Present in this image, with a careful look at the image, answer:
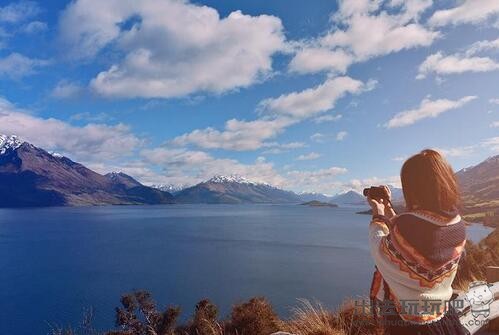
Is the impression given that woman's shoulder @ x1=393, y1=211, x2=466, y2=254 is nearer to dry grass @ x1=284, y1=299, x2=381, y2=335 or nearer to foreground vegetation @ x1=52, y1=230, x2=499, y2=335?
foreground vegetation @ x1=52, y1=230, x2=499, y2=335

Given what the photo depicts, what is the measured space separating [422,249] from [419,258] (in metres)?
0.06

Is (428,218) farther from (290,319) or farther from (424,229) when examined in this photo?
(290,319)

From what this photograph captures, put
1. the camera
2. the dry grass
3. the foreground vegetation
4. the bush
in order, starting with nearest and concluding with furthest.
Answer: the camera → the dry grass → the foreground vegetation → the bush

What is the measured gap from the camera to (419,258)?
8.25ft

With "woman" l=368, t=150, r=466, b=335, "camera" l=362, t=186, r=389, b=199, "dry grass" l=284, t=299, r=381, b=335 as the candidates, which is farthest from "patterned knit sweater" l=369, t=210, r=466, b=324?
"dry grass" l=284, t=299, r=381, b=335

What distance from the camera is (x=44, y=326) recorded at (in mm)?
38438

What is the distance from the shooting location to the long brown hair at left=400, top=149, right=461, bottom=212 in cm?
254

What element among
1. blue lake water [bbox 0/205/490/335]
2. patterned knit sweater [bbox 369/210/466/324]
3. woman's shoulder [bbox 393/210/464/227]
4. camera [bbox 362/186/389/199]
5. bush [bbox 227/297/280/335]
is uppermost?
camera [bbox 362/186/389/199]

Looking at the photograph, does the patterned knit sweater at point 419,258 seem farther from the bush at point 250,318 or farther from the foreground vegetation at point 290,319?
the bush at point 250,318

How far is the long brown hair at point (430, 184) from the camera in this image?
100 inches

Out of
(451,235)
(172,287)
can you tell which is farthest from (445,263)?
(172,287)

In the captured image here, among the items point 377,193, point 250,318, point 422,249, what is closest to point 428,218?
point 422,249

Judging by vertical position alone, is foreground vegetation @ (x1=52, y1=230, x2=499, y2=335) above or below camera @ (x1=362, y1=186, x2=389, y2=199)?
below

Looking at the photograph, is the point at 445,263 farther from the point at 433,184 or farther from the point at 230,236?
the point at 230,236
